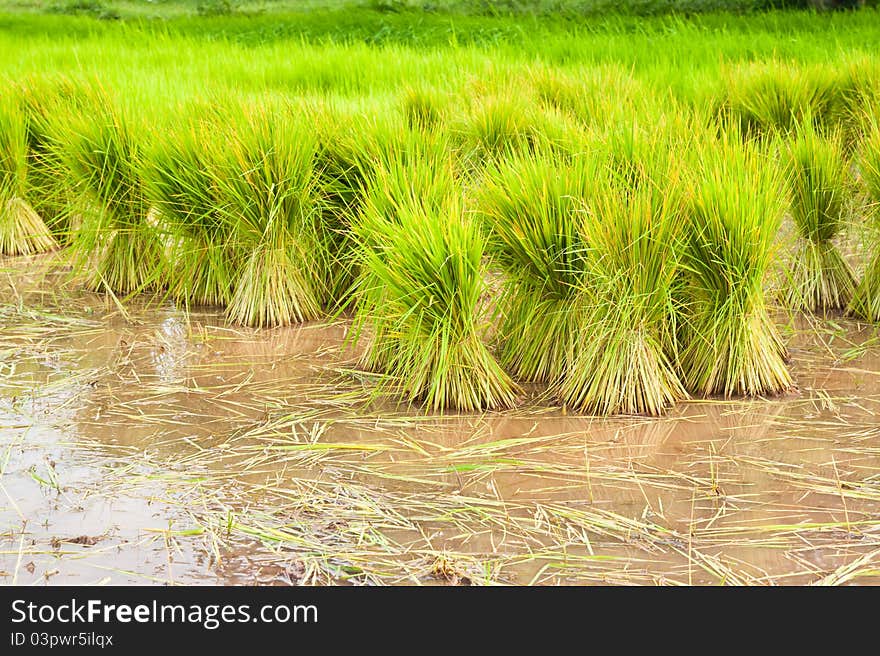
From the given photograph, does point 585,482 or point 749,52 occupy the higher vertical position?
point 749,52

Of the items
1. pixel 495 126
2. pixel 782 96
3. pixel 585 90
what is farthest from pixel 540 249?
pixel 782 96

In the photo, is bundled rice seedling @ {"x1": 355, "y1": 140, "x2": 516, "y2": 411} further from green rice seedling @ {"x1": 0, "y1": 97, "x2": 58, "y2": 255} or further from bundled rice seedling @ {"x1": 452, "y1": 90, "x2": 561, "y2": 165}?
green rice seedling @ {"x1": 0, "y1": 97, "x2": 58, "y2": 255}

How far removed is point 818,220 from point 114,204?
3.04 metres

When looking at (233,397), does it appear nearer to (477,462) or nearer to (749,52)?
(477,462)

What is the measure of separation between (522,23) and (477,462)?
32.2ft

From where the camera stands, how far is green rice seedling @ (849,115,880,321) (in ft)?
13.8

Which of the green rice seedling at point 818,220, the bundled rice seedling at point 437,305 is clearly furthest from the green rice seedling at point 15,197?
the green rice seedling at point 818,220

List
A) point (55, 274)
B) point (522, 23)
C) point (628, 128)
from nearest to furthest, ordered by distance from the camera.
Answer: point (628, 128)
point (55, 274)
point (522, 23)

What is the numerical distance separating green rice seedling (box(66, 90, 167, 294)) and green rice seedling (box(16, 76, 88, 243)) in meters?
0.34

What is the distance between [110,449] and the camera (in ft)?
10.1

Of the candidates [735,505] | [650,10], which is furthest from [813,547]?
[650,10]

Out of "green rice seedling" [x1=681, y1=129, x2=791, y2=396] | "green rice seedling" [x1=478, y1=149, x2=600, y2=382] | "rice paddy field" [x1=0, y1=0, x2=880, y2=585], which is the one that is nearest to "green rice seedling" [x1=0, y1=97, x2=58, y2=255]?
"rice paddy field" [x1=0, y1=0, x2=880, y2=585]

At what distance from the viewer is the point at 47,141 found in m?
5.49

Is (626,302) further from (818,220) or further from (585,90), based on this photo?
(585,90)
